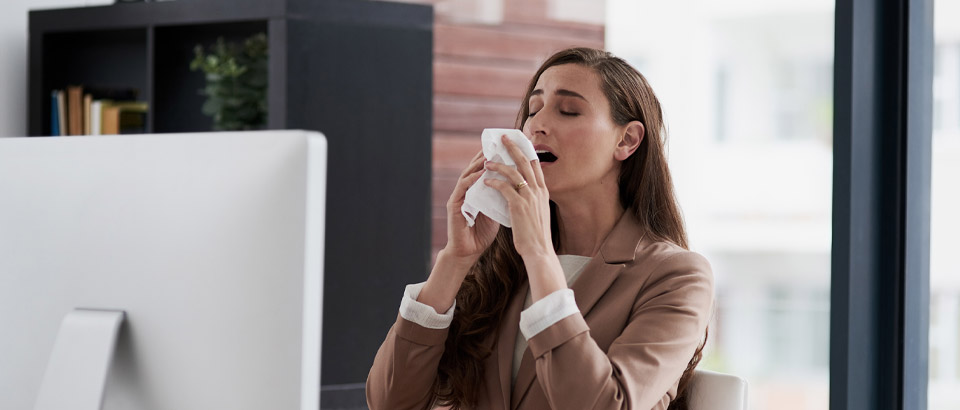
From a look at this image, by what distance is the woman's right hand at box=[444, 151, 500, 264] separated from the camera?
1557mm

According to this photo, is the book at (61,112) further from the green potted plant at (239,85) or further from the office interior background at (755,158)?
the office interior background at (755,158)

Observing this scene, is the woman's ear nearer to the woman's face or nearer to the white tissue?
the woman's face

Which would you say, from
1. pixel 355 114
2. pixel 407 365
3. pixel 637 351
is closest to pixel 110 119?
pixel 355 114

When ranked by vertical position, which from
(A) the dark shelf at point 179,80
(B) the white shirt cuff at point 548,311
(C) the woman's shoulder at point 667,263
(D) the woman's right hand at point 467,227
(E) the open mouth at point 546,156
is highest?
(A) the dark shelf at point 179,80

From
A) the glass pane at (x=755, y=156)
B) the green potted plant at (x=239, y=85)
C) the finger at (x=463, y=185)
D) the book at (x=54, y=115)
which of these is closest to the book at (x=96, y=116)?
the book at (x=54, y=115)

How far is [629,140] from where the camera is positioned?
63.9 inches

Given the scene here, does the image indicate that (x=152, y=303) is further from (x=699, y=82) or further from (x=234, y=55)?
(x=699, y=82)

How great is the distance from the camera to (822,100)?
11.4 metres

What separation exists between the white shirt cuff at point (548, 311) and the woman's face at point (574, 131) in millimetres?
251

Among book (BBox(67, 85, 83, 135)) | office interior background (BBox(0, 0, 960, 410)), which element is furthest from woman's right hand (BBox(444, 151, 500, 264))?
office interior background (BBox(0, 0, 960, 410))

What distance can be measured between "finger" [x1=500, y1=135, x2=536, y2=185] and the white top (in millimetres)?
195

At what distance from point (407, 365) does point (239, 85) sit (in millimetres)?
1892

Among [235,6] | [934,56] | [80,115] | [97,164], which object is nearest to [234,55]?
[235,6]

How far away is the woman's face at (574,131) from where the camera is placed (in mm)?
1565
